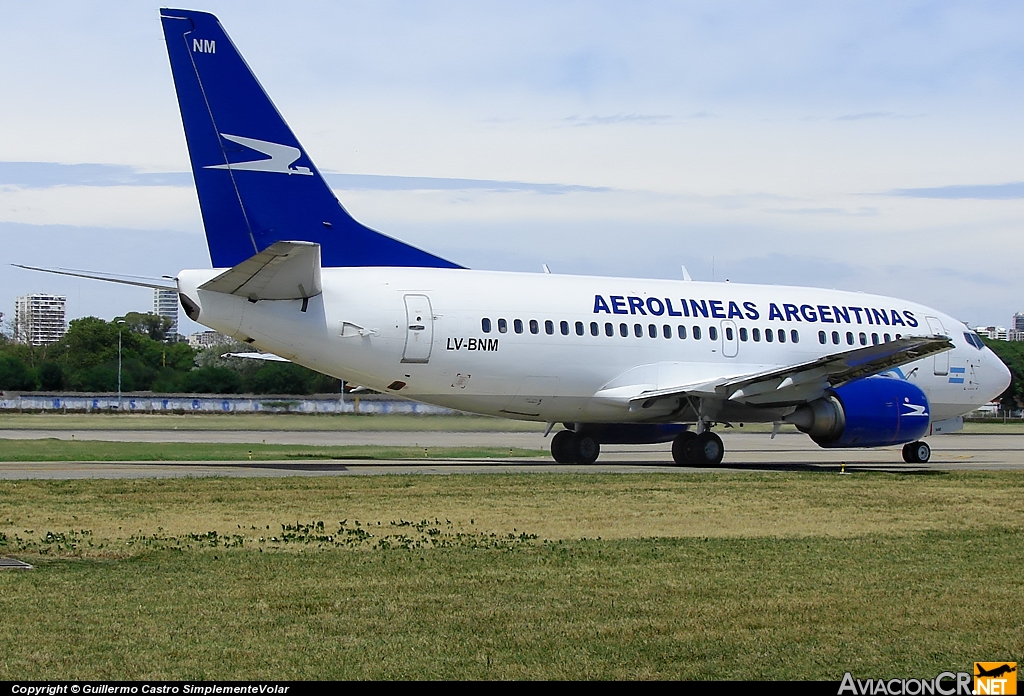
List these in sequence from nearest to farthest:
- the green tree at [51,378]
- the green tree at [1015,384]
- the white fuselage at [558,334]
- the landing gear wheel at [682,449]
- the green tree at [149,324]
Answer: the white fuselage at [558,334]
the landing gear wheel at [682,449]
the green tree at [51,378]
the green tree at [1015,384]
the green tree at [149,324]

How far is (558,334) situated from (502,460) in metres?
3.83

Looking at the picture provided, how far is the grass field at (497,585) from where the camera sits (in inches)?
286

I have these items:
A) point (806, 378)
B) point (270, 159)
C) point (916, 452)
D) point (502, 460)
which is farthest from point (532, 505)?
point (916, 452)

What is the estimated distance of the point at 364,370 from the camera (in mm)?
23312

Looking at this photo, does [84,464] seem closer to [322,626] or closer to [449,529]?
[449,529]

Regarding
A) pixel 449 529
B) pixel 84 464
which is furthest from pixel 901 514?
pixel 84 464

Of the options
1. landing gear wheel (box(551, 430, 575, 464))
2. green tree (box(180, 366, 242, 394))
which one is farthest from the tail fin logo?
green tree (box(180, 366, 242, 394))

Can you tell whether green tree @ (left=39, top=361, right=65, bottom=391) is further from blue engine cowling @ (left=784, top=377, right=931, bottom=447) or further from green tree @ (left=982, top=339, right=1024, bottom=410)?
green tree @ (left=982, top=339, right=1024, bottom=410)

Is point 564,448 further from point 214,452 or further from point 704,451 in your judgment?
point 214,452

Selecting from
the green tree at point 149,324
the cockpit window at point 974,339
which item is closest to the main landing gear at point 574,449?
the cockpit window at point 974,339

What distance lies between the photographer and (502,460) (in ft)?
91.1

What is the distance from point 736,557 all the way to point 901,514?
496 cm

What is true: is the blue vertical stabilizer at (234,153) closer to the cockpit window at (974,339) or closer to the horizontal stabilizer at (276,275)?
the horizontal stabilizer at (276,275)

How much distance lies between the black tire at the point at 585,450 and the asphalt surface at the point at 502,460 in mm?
325
